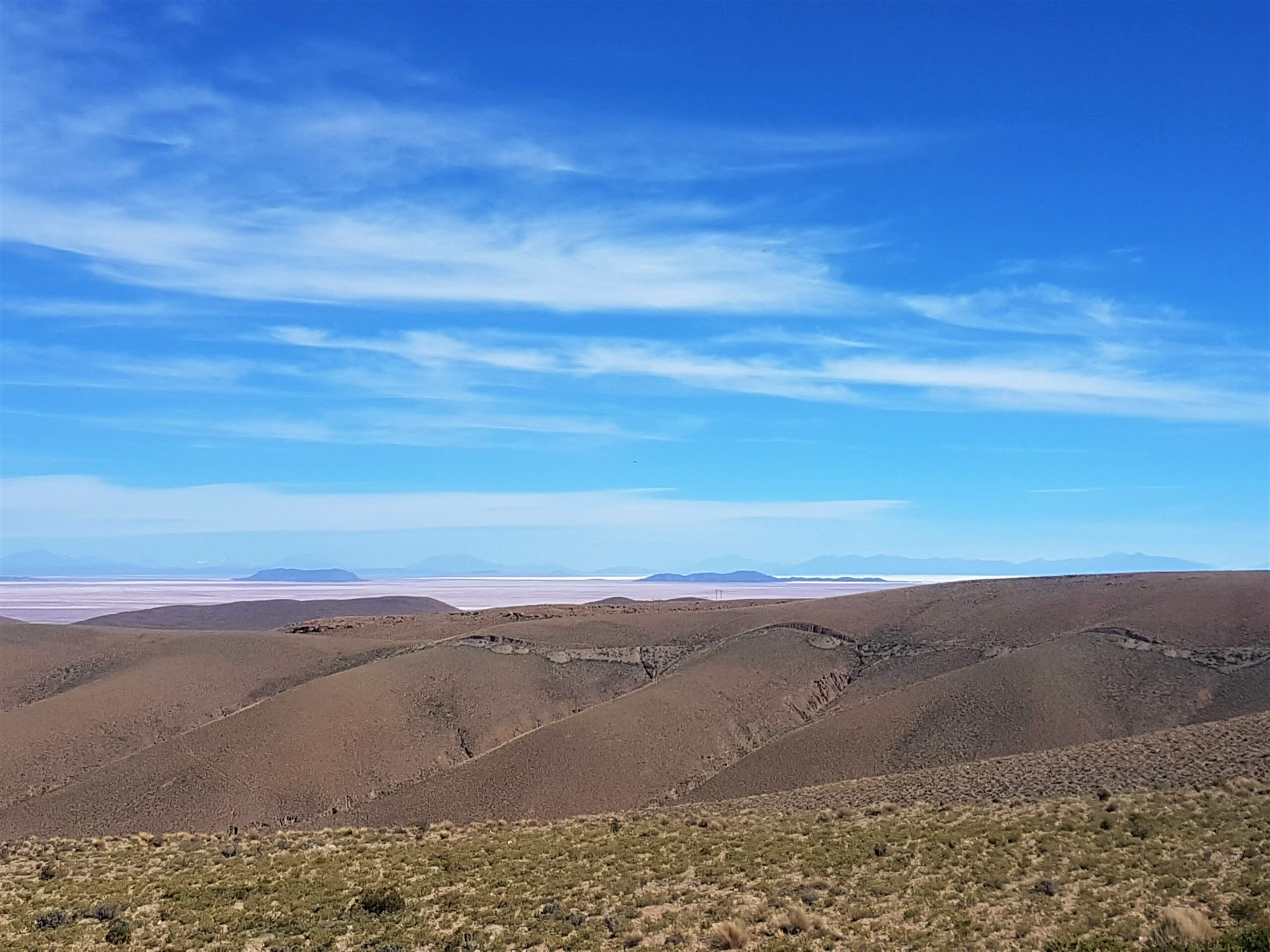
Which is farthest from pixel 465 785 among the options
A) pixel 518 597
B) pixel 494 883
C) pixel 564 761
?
pixel 518 597

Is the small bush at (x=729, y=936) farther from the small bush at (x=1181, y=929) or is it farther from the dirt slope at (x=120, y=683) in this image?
the dirt slope at (x=120, y=683)

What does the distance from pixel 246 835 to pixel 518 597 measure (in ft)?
502

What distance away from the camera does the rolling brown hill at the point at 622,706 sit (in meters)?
36.2

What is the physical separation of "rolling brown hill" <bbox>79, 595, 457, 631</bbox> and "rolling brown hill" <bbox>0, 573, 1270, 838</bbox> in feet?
183

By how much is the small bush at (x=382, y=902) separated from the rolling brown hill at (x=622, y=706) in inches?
721

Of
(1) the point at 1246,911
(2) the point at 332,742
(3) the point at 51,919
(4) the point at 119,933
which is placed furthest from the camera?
(2) the point at 332,742

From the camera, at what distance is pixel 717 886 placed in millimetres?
16812

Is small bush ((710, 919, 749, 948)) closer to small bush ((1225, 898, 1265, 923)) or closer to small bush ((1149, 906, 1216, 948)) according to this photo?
small bush ((1149, 906, 1216, 948))

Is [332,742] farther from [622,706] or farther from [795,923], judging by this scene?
[795,923]

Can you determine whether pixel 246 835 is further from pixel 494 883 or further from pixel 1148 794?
pixel 1148 794

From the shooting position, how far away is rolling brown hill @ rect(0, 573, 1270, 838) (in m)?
36.2

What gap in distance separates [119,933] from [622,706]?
29949 mm

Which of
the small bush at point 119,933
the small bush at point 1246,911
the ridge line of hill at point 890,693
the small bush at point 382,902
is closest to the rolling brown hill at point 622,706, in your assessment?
the ridge line of hill at point 890,693

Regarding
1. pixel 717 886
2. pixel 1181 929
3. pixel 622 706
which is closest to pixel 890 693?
pixel 622 706
